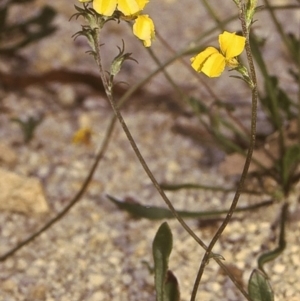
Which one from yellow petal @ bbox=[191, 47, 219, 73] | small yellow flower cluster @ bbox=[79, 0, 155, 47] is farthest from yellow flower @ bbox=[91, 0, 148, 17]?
yellow petal @ bbox=[191, 47, 219, 73]

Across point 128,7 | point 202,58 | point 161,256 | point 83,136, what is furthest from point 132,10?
point 83,136

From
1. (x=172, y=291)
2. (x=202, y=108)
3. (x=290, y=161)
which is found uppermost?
(x=202, y=108)

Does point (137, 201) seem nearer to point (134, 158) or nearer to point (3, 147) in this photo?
point (134, 158)

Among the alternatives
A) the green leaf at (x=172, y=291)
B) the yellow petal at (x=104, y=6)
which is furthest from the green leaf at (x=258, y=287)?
the yellow petal at (x=104, y=6)

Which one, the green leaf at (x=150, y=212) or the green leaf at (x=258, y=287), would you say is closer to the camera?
the green leaf at (x=258, y=287)

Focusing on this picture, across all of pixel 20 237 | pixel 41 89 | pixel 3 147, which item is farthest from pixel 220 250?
pixel 41 89

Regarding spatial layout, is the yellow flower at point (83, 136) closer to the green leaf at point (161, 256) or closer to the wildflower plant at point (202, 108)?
the wildflower plant at point (202, 108)

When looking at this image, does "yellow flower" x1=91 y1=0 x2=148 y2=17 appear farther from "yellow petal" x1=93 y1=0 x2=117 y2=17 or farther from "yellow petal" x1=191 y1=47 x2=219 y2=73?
"yellow petal" x1=191 y1=47 x2=219 y2=73

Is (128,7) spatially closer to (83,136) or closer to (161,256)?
(161,256)

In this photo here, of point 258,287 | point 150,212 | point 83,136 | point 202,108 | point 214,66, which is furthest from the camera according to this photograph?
point 83,136
